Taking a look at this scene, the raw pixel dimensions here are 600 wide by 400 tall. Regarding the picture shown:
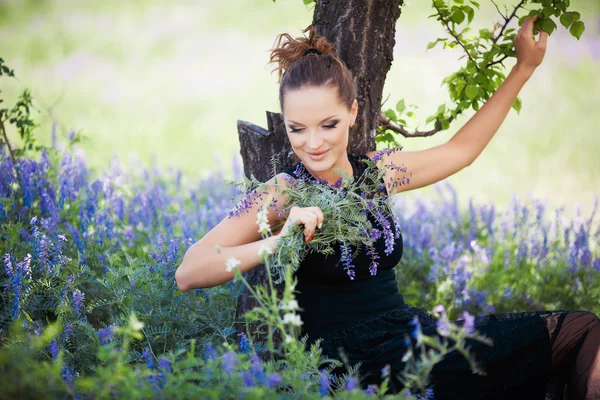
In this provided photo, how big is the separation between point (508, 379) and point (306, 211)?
848 mm

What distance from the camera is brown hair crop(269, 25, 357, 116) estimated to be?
2.38 meters

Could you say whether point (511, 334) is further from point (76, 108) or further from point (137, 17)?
point (137, 17)

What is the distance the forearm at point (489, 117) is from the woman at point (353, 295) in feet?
0.76

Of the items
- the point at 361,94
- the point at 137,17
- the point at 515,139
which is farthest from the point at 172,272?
the point at 137,17

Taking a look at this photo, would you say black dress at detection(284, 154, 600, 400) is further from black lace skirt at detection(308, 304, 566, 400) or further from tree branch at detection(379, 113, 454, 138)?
tree branch at detection(379, 113, 454, 138)

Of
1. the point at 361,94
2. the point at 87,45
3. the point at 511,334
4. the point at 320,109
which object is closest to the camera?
the point at 511,334

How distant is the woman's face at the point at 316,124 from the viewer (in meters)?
2.35

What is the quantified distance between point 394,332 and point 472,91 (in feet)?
4.08

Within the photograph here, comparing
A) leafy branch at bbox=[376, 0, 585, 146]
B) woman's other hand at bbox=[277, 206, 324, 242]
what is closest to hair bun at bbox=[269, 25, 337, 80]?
leafy branch at bbox=[376, 0, 585, 146]

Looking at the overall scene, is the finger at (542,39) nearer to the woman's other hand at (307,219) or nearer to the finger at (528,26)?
the finger at (528,26)

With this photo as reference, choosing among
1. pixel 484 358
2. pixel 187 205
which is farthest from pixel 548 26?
pixel 187 205

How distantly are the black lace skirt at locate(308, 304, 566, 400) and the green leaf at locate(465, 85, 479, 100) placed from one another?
3.52 ft

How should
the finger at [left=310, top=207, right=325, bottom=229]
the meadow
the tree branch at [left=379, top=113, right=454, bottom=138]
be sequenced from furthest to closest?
1. the tree branch at [left=379, top=113, right=454, bottom=138]
2. the finger at [left=310, top=207, right=325, bottom=229]
3. the meadow

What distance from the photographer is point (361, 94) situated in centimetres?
284
